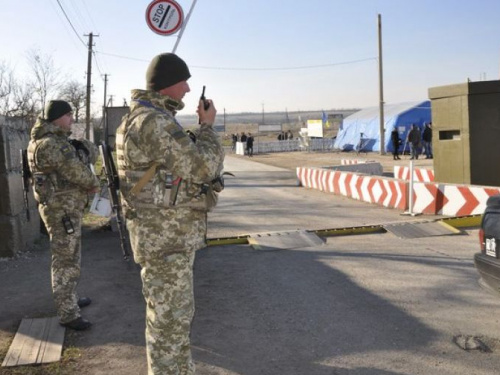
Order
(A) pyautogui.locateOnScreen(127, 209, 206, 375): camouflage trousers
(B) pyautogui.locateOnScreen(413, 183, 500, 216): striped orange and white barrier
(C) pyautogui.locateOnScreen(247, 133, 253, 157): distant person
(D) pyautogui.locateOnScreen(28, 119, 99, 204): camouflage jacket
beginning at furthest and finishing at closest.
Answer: (C) pyautogui.locateOnScreen(247, 133, 253, 157): distant person → (B) pyautogui.locateOnScreen(413, 183, 500, 216): striped orange and white barrier → (D) pyautogui.locateOnScreen(28, 119, 99, 204): camouflage jacket → (A) pyautogui.locateOnScreen(127, 209, 206, 375): camouflage trousers

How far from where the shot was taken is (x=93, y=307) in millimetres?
4848

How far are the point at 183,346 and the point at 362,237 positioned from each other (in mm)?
5224

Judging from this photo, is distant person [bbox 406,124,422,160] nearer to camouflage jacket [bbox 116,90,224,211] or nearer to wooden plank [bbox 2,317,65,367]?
wooden plank [bbox 2,317,65,367]

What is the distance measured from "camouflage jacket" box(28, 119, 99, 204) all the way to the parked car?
3286 mm

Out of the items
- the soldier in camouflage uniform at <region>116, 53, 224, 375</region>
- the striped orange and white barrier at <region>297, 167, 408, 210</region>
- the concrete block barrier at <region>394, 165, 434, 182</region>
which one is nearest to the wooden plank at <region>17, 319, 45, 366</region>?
the soldier in camouflage uniform at <region>116, 53, 224, 375</region>

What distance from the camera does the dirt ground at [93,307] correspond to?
364 centimetres

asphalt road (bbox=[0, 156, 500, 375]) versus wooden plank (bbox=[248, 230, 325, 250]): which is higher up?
wooden plank (bbox=[248, 230, 325, 250])

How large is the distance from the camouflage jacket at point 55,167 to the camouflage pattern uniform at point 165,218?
4.98 ft

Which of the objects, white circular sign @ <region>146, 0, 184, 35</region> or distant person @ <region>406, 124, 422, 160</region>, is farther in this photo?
distant person @ <region>406, 124, 422, 160</region>

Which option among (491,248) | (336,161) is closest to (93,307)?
(491,248)

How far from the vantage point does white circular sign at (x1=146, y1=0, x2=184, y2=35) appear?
6648 millimetres

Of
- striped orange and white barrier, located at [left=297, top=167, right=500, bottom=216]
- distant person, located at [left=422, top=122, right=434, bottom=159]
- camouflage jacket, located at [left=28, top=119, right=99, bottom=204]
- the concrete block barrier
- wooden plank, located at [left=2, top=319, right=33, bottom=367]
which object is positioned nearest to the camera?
wooden plank, located at [left=2, top=319, right=33, bottom=367]

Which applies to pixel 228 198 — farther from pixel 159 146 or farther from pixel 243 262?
pixel 159 146

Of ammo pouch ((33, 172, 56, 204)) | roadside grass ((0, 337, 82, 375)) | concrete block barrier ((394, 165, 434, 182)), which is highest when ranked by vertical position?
ammo pouch ((33, 172, 56, 204))
